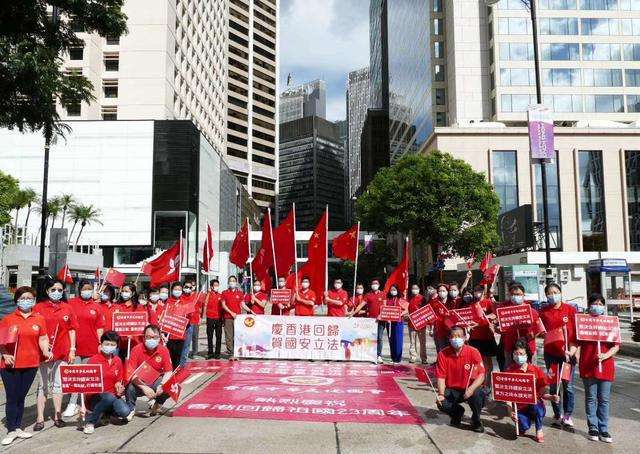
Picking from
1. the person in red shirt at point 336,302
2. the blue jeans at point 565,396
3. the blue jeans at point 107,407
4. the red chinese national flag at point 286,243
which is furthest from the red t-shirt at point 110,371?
the red chinese national flag at point 286,243

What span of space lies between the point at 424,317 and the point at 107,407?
7021mm

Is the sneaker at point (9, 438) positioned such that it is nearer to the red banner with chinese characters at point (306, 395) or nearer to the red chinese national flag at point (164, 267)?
the red banner with chinese characters at point (306, 395)

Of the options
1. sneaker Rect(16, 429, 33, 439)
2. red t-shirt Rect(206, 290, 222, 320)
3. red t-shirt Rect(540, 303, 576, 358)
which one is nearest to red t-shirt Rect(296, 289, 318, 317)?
red t-shirt Rect(206, 290, 222, 320)

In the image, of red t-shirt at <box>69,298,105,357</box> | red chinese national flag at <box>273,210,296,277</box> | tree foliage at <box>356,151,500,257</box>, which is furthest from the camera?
tree foliage at <box>356,151,500,257</box>

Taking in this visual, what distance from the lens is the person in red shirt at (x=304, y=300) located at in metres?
14.2

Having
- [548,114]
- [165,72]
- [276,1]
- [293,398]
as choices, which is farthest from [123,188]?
[276,1]

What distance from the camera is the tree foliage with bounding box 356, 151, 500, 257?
40.9 metres

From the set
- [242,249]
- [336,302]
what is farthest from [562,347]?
[242,249]

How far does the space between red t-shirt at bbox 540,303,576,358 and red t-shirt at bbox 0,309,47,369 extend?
713 cm

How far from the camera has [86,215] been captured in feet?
165

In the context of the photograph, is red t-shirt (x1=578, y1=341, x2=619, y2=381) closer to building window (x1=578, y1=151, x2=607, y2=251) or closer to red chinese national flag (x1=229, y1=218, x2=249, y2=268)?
red chinese national flag (x1=229, y1=218, x2=249, y2=268)

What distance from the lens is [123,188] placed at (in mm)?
52125

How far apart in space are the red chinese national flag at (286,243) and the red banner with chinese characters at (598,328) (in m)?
9.23

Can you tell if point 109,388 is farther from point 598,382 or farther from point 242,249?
point 242,249
